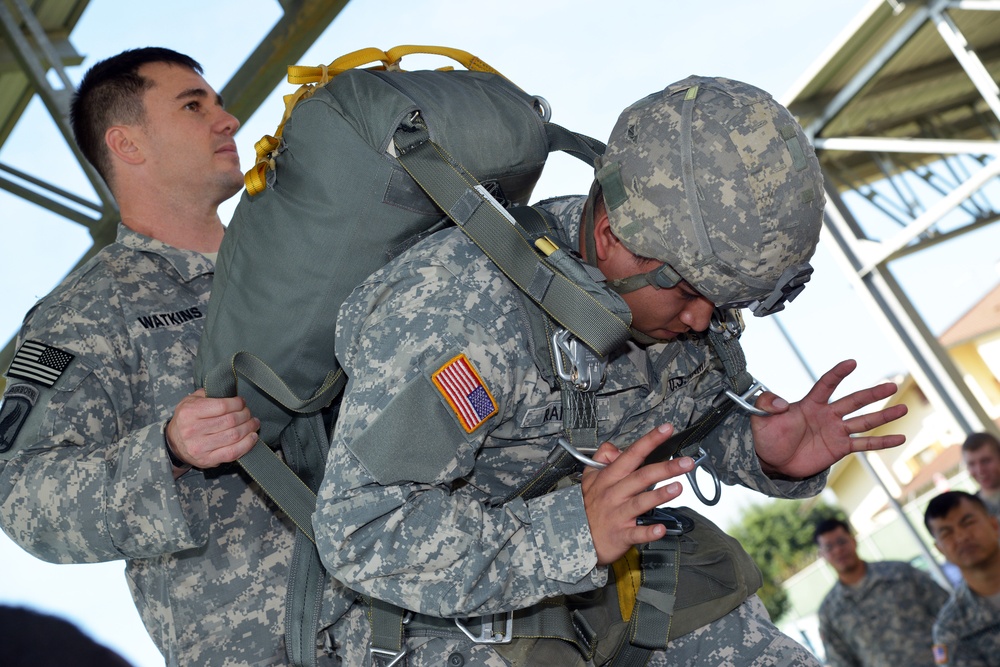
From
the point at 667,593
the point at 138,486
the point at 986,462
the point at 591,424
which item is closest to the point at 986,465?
the point at 986,462

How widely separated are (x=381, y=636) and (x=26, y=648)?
4.12ft

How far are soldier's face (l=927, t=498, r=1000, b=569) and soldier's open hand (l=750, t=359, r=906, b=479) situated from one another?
4333 millimetres

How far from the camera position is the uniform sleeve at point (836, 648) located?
7355 mm

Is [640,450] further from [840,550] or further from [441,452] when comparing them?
[840,550]

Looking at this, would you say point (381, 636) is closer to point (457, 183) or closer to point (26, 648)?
point (457, 183)

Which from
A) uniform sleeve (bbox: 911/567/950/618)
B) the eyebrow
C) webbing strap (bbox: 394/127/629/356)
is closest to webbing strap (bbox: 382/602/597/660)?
webbing strap (bbox: 394/127/629/356)

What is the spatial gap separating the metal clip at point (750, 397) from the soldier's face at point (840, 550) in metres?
5.23

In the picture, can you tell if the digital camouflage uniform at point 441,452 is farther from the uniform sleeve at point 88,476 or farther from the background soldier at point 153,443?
the uniform sleeve at point 88,476

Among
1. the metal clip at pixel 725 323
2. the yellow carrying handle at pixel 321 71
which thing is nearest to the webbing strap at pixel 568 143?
the yellow carrying handle at pixel 321 71

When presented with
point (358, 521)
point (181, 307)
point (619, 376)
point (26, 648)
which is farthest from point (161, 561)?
point (26, 648)

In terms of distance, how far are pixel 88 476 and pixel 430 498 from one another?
1.08 metres

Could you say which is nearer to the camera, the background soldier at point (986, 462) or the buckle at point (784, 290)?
the buckle at point (784, 290)

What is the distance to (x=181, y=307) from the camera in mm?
3002

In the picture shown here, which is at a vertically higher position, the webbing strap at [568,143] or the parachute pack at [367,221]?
the webbing strap at [568,143]
